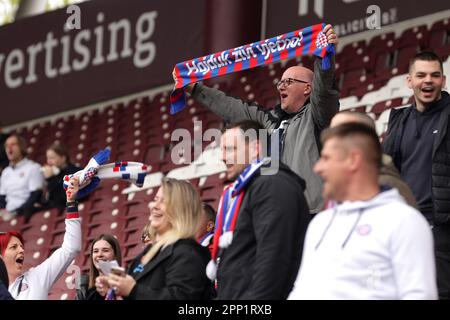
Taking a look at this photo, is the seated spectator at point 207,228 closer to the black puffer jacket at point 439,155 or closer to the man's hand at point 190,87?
the man's hand at point 190,87

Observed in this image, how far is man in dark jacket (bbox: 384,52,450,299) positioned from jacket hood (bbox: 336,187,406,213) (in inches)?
54.0

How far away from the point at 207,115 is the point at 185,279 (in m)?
5.82

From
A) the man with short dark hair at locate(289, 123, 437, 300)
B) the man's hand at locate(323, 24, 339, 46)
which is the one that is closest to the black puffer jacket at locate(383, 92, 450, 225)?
the man's hand at locate(323, 24, 339, 46)

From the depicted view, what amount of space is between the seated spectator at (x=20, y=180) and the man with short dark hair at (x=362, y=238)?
5.96m

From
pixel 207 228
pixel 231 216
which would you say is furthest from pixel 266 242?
pixel 207 228

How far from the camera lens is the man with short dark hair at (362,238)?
3314 mm

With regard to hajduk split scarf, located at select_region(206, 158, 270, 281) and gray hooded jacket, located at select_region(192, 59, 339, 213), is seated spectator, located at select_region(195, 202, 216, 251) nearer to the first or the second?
gray hooded jacket, located at select_region(192, 59, 339, 213)

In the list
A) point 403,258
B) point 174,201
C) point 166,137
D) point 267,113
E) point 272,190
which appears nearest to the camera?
point 403,258

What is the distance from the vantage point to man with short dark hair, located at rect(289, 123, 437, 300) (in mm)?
3314

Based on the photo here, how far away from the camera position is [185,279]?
164 inches

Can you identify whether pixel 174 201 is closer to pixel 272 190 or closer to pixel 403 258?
pixel 272 190

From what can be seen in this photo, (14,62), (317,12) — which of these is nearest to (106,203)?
(317,12)

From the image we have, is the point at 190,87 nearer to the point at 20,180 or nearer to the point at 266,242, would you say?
the point at 266,242
